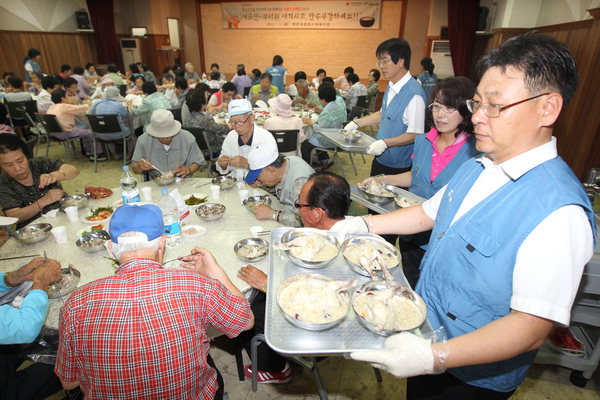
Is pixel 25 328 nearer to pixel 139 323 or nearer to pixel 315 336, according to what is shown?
pixel 139 323

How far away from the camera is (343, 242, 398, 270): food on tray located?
1.48 meters

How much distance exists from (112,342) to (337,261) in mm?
982

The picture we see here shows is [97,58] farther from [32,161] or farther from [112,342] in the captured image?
→ [112,342]

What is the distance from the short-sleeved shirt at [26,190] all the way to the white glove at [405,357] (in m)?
2.89

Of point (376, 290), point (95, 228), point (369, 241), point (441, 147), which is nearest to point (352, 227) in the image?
point (369, 241)

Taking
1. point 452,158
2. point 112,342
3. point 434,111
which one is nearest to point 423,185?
point 452,158

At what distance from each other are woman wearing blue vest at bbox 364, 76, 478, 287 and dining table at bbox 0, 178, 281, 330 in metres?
1.12

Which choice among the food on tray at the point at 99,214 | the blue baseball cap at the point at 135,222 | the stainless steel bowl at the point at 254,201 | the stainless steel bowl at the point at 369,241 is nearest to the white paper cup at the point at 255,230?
the stainless steel bowl at the point at 254,201

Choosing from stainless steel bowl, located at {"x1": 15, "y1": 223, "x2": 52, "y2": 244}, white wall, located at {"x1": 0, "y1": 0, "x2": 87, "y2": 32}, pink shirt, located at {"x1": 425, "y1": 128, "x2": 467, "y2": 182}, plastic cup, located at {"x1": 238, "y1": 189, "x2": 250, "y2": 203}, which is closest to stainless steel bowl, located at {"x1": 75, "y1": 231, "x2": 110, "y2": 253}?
stainless steel bowl, located at {"x1": 15, "y1": 223, "x2": 52, "y2": 244}

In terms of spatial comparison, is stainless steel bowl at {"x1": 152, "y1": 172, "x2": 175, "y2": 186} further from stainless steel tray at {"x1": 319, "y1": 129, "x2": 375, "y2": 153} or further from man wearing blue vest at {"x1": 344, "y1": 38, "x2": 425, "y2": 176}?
man wearing blue vest at {"x1": 344, "y1": 38, "x2": 425, "y2": 176}

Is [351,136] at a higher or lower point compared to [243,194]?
higher

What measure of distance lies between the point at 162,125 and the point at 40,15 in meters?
11.5

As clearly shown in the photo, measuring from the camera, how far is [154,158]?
11.8 ft

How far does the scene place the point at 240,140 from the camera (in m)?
3.58
